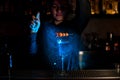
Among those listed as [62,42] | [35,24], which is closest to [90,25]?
[35,24]

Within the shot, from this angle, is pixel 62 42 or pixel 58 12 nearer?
pixel 62 42

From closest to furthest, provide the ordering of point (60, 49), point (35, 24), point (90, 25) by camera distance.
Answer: point (60, 49), point (35, 24), point (90, 25)

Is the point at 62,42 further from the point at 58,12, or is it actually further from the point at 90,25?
the point at 90,25

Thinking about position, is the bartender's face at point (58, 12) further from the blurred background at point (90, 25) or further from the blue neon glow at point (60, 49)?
the blurred background at point (90, 25)

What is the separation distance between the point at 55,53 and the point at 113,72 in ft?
4.16

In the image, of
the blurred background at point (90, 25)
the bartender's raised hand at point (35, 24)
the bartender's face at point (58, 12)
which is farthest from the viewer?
the blurred background at point (90, 25)

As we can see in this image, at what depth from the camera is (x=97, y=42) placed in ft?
19.2

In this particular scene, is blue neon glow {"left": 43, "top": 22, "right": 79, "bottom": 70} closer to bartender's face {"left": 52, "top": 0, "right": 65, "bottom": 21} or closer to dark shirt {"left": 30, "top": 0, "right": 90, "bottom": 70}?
dark shirt {"left": 30, "top": 0, "right": 90, "bottom": 70}


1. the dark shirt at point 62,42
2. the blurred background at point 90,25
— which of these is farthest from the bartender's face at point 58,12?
the blurred background at point 90,25

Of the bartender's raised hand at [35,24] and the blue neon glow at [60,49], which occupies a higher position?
the bartender's raised hand at [35,24]

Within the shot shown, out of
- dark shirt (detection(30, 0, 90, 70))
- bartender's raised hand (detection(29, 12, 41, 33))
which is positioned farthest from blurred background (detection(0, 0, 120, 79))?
dark shirt (detection(30, 0, 90, 70))

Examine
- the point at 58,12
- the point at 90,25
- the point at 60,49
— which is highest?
the point at 58,12

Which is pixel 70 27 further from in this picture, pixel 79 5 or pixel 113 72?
pixel 113 72

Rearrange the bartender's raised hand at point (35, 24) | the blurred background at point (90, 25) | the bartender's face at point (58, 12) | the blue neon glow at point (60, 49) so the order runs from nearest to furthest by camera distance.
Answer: the blue neon glow at point (60, 49)
the bartender's face at point (58, 12)
the bartender's raised hand at point (35, 24)
the blurred background at point (90, 25)
